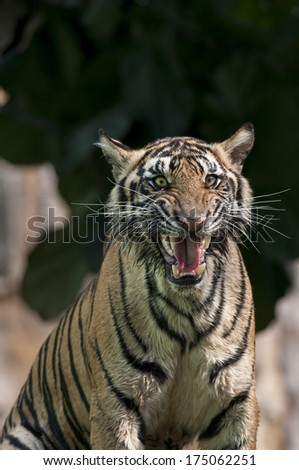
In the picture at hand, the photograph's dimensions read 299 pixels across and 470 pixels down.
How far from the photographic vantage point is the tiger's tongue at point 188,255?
4328 millimetres

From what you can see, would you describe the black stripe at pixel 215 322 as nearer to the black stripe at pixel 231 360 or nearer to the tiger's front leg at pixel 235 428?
the black stripe at pixel 231 360

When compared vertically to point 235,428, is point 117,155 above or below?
above

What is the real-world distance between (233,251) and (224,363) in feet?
1.52

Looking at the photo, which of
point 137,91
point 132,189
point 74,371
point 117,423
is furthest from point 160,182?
point 137,91

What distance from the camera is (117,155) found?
4723 millimetres

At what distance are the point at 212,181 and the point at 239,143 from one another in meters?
0.22

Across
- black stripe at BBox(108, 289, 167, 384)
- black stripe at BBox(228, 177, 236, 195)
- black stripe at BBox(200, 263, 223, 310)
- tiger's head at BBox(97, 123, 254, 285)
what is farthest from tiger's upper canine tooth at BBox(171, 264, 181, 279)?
black stripe at BBox(108, 289, 167, 384)

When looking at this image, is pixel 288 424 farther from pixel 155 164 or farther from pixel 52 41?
pixel 155 164

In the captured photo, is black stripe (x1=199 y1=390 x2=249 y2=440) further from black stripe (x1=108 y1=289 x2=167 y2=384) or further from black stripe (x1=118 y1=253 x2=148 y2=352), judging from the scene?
black stripe (x1=118 y1=253 x2=148 y2=352)

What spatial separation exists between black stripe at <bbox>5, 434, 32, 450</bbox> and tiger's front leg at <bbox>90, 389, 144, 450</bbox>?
596 millimetres

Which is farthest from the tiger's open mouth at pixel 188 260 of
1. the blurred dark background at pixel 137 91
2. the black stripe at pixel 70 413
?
the blurred dark background at pixel 137 91

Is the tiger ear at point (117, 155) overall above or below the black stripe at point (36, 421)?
above

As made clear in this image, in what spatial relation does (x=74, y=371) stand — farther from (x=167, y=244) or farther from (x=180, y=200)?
(x=180, y=200)

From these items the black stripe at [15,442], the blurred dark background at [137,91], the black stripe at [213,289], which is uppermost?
the blurred dark background at [137,91]
